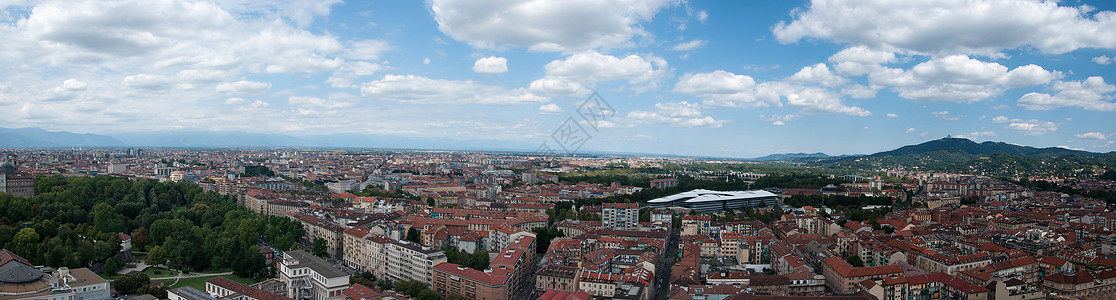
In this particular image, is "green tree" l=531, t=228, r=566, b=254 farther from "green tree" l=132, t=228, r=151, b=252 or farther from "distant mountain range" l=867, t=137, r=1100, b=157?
"distant mountain range" l=867, t=137, r=1100, b=157

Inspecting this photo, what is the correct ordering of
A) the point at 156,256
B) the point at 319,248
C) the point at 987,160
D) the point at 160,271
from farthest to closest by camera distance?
the point at 987,160
the point at 319,248
the point at 156,256
the point at 160,271

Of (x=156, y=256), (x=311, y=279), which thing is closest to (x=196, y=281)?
(x=156, y=256)

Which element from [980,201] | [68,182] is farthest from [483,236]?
[980,201]

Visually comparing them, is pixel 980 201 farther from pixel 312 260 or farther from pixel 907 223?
pixel 312 260

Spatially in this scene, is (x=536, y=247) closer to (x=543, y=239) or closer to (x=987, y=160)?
(x=543, y=239)

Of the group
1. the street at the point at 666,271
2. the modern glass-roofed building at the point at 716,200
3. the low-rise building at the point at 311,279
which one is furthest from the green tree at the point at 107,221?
the modern glass-roofed building at the point at 716,200

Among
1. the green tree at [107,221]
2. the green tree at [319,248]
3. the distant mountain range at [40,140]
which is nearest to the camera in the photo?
the green tree at [319,248]

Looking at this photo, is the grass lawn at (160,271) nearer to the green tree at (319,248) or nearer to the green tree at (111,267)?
the green tree at (111,267)

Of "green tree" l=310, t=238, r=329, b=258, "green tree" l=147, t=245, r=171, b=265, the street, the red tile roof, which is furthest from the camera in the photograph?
"green tree" l=310, t=238, r=329, b=258

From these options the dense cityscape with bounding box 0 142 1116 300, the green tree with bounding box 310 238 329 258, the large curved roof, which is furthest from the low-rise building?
the large curved roof
